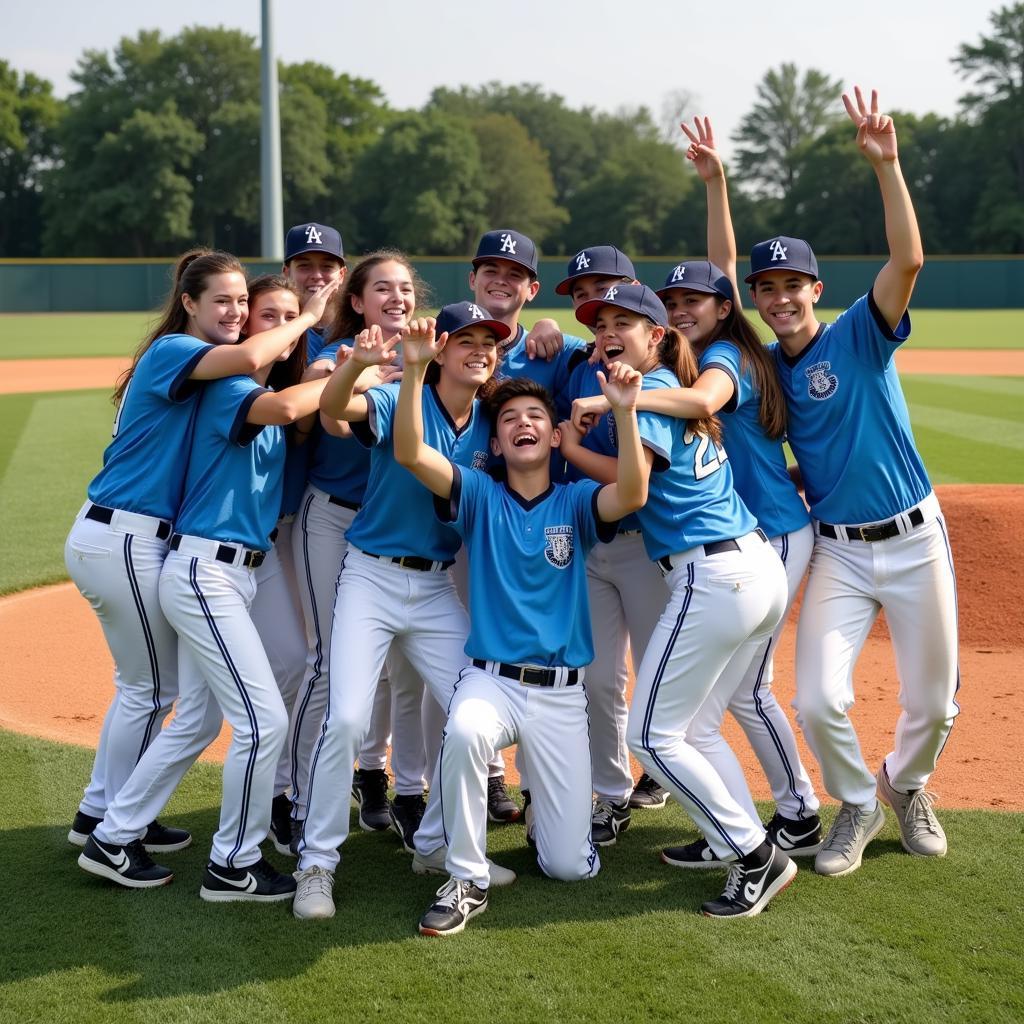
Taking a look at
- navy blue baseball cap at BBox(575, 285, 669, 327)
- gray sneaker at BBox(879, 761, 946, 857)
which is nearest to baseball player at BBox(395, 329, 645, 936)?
navy blue baseball cap at BBox(575, 285, 669, 327)

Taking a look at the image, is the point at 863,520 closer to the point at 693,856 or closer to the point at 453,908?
the point at 693,856

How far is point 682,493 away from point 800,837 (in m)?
1.37

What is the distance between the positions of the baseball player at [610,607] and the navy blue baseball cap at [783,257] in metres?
0.50

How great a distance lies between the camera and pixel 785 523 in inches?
177

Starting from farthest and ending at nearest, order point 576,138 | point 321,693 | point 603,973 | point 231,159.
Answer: point 576,138
point 231,159
point 321,693
point 603,973

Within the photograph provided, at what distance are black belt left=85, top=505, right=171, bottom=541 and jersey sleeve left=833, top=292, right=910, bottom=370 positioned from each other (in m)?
2.49

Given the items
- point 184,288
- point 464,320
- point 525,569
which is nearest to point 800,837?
point 525,569

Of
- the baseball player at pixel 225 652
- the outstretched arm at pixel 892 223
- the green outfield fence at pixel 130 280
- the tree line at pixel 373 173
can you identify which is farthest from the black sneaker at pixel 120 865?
the tree line at pixel 373 173

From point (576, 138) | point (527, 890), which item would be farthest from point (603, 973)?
point (576, 138)

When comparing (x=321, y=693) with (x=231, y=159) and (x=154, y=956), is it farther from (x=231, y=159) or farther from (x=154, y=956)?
(x=231, y=159)

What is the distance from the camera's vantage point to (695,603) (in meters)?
4.12

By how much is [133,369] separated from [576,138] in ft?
295

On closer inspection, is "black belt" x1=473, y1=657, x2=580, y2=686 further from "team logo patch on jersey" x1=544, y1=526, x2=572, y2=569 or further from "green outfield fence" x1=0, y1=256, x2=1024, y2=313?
"green outfield fence" x1=0, y1=256, x2=1024, y2=313

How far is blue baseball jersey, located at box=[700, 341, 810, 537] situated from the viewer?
4.44 meters
